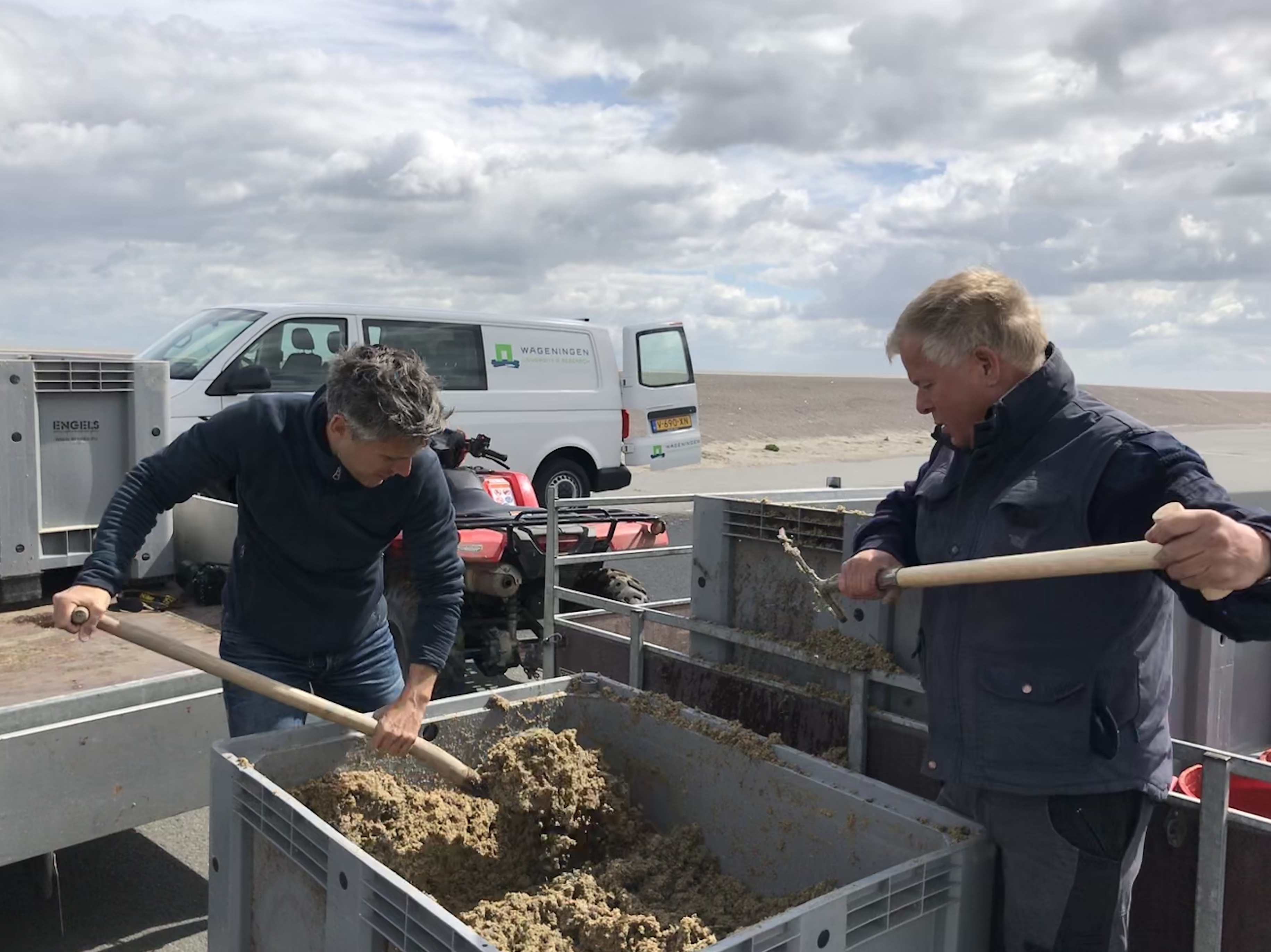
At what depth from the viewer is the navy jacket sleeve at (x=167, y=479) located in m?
2.68

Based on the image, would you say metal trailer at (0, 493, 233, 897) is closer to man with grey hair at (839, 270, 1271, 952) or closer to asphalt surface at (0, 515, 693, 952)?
asphalt surface at (0, 515, 693, 952)

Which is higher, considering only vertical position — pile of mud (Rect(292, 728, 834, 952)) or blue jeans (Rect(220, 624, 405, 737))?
blue jeans (Rect(220, 624, 405, 737))

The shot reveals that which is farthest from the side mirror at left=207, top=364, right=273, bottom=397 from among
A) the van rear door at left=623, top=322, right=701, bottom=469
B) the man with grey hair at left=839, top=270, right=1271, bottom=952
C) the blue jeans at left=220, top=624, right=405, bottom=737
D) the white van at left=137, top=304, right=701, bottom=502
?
the man with grey hair at left=839, top=270, right=1271, bottom=952

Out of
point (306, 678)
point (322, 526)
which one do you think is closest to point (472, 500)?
point (306, 678)

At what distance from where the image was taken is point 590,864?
8.77 feet

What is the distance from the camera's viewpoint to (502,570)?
17.0 ft

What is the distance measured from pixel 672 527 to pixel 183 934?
9.29 meters

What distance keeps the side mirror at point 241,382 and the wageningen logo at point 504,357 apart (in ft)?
8.19

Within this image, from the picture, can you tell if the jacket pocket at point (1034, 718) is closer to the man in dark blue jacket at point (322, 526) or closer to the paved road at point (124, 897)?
the man in dark blue jacket at point (322, 526)

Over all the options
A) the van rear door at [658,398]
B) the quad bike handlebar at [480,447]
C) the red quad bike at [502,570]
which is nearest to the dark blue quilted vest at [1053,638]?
the red quad bike at [502,570]

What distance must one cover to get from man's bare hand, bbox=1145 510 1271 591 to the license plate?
11145 mm

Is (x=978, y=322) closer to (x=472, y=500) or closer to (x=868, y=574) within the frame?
(x=868, y=574)

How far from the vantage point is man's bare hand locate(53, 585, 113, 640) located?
8.01ft

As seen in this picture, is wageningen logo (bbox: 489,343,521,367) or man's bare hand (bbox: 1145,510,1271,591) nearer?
man's bare hand (bbox: 1145,510,1271,591)
